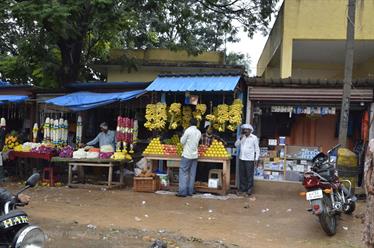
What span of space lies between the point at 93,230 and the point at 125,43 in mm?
13557

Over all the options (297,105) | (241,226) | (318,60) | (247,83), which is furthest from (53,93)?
(318,60)

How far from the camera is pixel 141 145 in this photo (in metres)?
13.4

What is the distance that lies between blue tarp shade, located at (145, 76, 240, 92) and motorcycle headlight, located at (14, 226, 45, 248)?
7.59 m

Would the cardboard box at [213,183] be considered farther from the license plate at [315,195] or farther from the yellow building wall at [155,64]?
the yellow building wall at [155,64]

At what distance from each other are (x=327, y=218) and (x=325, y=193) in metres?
0.40

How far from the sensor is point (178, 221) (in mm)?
8422

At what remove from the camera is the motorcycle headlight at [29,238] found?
9.80 feet

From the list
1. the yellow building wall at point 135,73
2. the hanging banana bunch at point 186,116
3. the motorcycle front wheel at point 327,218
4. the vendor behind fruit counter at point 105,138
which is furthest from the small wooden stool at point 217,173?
the yellow building wall at point 135,73

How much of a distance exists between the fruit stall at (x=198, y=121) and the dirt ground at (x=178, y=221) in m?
0.95

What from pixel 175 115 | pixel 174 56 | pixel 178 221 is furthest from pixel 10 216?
→ pixel 174 56

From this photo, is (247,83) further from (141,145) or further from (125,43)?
(125,43)

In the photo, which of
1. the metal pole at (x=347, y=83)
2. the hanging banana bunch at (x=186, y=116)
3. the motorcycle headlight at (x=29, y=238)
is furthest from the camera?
the hanging banana bunch at (x=186, y=116)

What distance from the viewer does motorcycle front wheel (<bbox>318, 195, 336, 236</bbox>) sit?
7095 millimetres

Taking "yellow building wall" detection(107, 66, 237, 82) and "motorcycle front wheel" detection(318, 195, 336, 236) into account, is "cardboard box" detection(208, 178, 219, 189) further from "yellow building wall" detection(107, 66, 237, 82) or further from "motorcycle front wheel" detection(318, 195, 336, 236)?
"yellow building wall" detection(107, 66, 237, 82)
